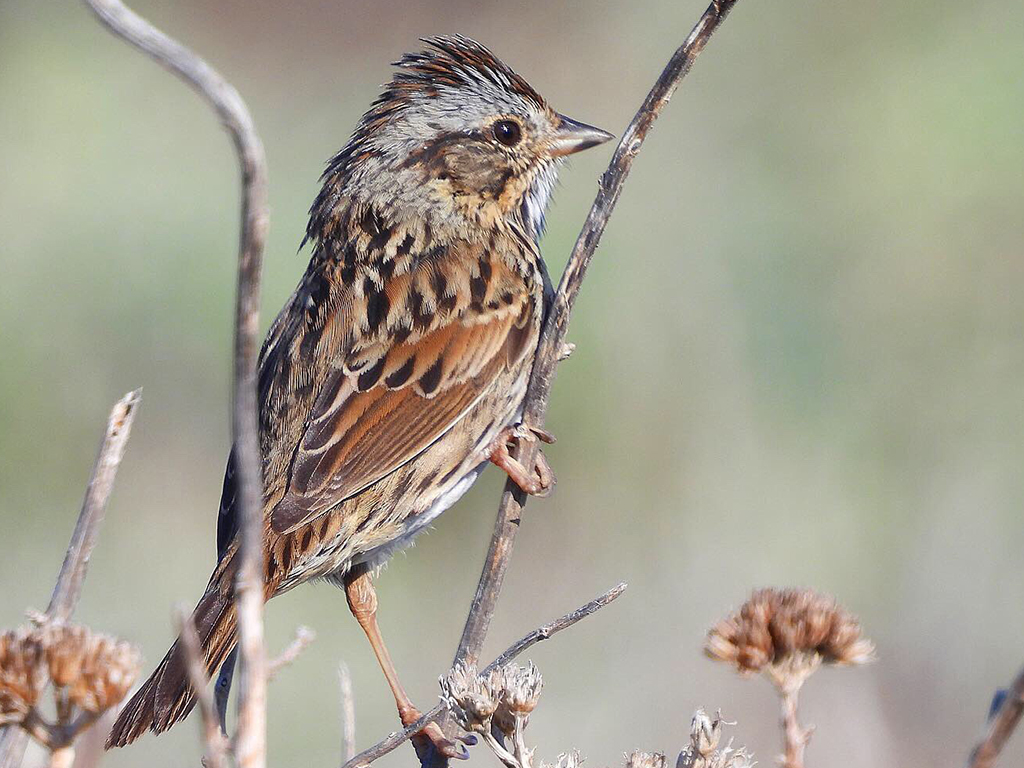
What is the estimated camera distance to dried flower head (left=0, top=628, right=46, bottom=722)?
1.68 metres

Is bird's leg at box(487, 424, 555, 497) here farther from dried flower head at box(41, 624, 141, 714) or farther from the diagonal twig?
dried flower head at box(41, 624, 141, 714)

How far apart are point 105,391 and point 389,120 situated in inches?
118

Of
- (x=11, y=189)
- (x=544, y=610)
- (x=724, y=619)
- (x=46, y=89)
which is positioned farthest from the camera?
(x=46, y=89)

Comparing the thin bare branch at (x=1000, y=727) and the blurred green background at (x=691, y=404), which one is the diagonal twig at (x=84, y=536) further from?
the blurred green background at (x=691, y=404)

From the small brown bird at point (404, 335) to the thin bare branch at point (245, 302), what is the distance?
126cm

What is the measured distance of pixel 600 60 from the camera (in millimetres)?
10023

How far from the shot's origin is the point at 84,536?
2213mm

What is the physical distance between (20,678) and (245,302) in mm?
515

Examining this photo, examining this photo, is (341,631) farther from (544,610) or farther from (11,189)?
(11,189)

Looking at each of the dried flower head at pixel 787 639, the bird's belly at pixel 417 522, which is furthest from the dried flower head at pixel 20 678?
the bird's belly at pixel 417 522

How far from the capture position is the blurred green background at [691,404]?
5.55 m

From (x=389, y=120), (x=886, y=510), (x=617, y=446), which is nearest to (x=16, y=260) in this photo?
(x=617, y=446)

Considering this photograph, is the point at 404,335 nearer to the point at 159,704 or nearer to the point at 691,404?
the point at 159,704

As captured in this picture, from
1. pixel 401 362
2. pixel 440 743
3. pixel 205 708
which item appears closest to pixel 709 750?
pixel 205 708
